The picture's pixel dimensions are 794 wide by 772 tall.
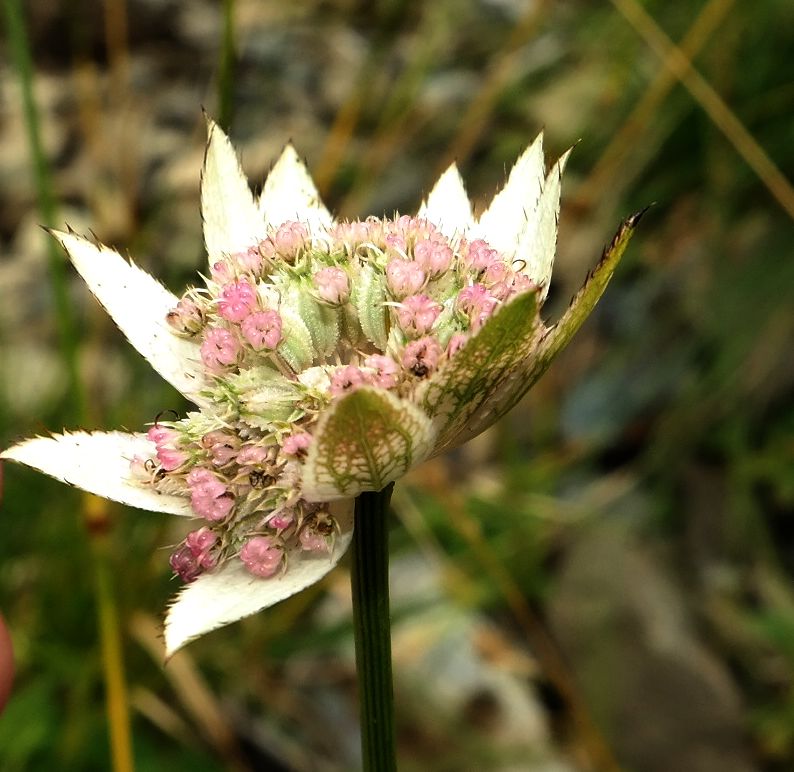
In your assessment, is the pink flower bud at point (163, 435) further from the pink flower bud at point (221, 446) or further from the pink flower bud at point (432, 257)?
the pink flower bud at point (432, 257)

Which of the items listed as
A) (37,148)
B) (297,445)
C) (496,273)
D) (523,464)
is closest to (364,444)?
(297,445)

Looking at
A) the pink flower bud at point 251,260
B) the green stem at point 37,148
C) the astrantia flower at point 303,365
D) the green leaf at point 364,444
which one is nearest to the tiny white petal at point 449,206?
the astrantia flower at point 303,365

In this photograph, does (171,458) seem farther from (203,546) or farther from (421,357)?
(421,357)

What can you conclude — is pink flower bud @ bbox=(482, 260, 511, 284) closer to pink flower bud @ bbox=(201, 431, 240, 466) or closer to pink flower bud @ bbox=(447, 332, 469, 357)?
pink flower bud @ bbox=(447, 332, 469, 357)

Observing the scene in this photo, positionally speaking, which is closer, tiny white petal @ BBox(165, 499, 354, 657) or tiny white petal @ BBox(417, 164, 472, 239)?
tiny white petal @ BBox(165, 499, 354, 657)

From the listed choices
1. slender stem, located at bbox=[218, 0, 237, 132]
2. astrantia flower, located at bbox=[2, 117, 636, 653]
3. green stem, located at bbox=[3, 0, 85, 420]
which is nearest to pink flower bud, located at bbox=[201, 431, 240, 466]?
astrantia flower, located at bbox=[2, 117, 636, 653]
